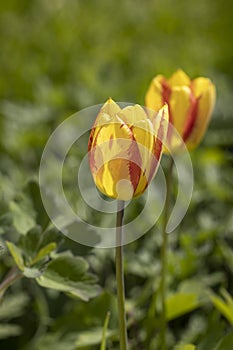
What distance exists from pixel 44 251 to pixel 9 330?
301mm

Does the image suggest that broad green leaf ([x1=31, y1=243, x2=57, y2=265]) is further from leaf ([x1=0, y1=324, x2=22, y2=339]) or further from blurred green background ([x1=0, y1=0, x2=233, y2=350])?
leaf ([x1=0, y1=324, x2=22, y2=339])

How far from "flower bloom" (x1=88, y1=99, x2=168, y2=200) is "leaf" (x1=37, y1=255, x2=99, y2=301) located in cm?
15

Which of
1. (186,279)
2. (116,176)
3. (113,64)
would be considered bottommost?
(186,279)

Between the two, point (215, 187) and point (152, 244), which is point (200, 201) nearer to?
point (215, 187)

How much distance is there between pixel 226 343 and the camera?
85 centimetres

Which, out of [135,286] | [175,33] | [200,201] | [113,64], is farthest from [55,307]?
[175,33]

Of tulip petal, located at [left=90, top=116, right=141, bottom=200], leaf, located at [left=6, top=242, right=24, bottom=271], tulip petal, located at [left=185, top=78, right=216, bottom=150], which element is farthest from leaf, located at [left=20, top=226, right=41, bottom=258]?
tulip petal, located at [left=185, top=78, right=216, bottom=150]

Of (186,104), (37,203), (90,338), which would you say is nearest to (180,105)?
(186,104)

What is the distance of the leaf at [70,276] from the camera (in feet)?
2.69

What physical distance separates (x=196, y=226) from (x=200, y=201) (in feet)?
0.23

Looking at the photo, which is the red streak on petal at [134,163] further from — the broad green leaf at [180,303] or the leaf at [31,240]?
the broad green leaf at [180,303]

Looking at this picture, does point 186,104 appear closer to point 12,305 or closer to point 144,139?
point 144,139

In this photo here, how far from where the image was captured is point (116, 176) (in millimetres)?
711

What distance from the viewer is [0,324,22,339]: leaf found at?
102 centimetres
